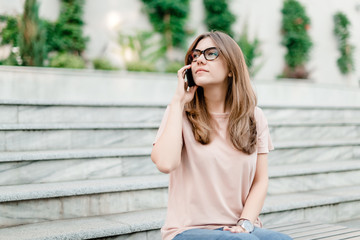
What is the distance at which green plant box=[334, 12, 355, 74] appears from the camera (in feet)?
37.9

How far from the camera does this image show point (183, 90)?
195cm

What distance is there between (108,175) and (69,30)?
5.31 meters

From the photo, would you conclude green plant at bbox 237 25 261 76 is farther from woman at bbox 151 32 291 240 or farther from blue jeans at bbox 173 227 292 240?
blue jeans at bbox 173 227 292 240

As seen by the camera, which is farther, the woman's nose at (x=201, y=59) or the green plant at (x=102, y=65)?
the green plant at (x=102, y=65)

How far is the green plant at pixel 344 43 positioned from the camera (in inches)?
454

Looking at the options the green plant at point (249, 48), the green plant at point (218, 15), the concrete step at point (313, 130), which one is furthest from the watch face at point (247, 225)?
the green plant at point (218, 15)

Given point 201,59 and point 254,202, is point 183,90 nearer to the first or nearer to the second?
point 201,59

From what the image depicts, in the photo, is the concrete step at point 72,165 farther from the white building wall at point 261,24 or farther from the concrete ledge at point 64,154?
the white building wall at point 261,24

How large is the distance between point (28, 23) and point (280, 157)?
381cm

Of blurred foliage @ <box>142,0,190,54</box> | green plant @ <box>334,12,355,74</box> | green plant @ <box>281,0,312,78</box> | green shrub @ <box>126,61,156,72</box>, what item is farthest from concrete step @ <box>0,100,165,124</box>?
green plant @ <box>334,12,355,74</box>

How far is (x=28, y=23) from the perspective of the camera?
5.60m

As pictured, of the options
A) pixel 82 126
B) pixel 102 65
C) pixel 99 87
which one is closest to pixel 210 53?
pixel 82 126

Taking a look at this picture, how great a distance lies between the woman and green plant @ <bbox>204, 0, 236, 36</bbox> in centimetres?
804

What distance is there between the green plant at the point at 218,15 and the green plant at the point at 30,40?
4.97 m
